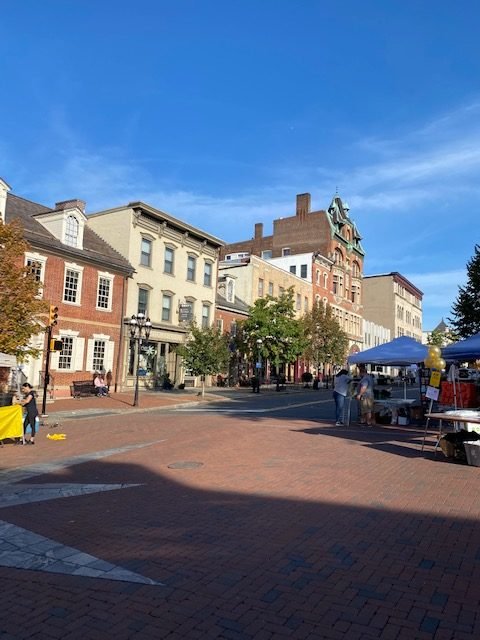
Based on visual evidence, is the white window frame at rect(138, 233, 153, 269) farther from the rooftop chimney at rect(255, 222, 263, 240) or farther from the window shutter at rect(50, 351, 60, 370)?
the rooftop chimney at rect(255, 222, 263, 240)

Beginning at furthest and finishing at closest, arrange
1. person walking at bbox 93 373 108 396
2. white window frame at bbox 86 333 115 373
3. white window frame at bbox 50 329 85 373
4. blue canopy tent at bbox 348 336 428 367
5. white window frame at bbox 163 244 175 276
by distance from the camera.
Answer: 1. white window frame at bbox 163 244 175 276
2. white window frame at bbox 86 333 115 373
3. person walking at bbox 93 373 108 396
4. white window frame at bbox 50 329 85 373
5. blue canopy tent at bbox 348 336 428 367

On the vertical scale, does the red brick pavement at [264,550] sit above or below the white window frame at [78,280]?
below

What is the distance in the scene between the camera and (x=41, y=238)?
26406 millimetres

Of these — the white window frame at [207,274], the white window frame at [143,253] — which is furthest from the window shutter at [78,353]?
the white window frame at [207,274]

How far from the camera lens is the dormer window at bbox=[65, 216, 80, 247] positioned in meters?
28.3

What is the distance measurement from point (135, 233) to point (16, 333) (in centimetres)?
1800

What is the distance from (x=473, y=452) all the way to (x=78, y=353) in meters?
23.0

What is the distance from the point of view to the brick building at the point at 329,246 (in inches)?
2410

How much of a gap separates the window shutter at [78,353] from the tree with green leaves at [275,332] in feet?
43.3

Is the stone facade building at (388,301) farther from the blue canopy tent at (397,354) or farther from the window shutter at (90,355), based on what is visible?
the blue canopy tent at (397,354)

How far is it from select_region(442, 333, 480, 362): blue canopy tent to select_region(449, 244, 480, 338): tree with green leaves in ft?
70.2

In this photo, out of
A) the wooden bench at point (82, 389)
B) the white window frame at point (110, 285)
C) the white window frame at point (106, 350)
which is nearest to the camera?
the wooden bench at point (82, 389)

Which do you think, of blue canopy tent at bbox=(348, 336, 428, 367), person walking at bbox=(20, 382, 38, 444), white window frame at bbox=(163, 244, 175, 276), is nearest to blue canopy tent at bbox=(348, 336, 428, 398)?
blue canopy tent at bbox=(348, 336, 428, 367)

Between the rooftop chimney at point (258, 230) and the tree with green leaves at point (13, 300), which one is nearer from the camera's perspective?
the tree with green leaves at point (13, 300)
